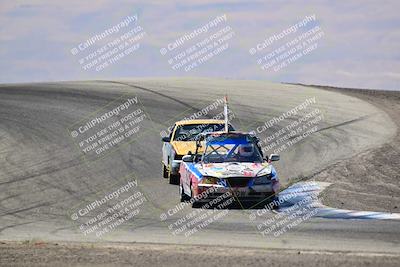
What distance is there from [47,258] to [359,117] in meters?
25.3

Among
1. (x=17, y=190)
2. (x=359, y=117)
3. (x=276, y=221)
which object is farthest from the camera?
(x=359, y=117)

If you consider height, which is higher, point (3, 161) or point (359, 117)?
point (3, 161)

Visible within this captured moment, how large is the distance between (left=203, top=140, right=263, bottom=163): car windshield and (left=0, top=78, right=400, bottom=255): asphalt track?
54.5 inches

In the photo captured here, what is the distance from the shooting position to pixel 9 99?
3183 cm

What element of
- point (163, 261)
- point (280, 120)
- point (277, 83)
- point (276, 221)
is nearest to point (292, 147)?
point (280, 120)

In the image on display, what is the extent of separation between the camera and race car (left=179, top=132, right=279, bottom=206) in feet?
52.5

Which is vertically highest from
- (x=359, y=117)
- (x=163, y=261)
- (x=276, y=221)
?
(x=163, y=261)

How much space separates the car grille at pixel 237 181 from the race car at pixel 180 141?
4115 mm

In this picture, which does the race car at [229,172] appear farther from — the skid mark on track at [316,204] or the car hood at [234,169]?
the skid mark on track at [316,204]

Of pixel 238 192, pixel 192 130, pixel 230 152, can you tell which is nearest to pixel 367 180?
pixel 192 130

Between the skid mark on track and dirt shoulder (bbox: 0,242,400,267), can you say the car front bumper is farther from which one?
dirt shoulder (bbox: 0,242,400,267)

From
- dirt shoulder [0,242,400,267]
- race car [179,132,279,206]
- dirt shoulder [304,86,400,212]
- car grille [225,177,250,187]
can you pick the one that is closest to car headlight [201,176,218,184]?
race car [179,132,279,206]

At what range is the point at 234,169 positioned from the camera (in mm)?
16359

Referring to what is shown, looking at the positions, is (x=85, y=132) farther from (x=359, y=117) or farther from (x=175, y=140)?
(x=359, y=117)
